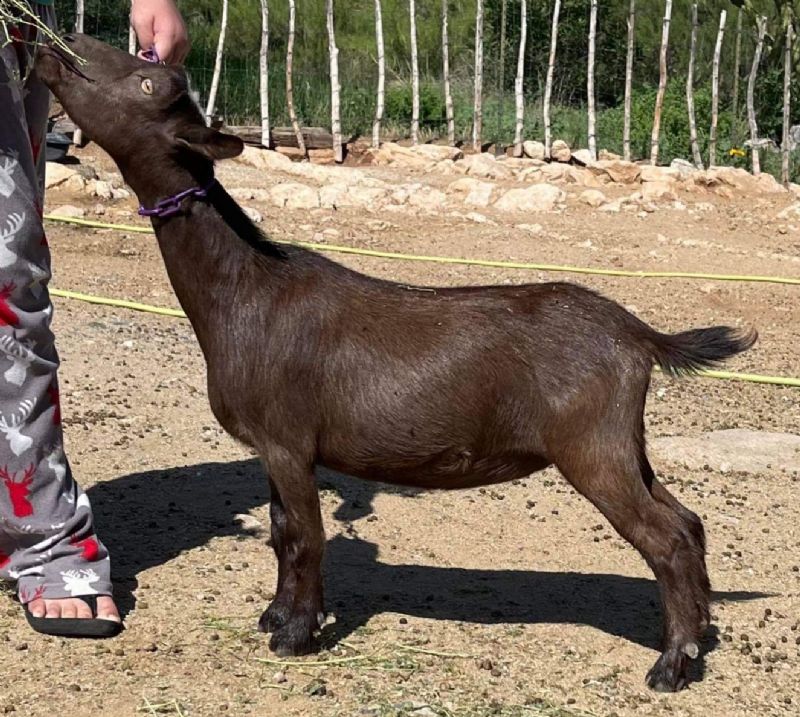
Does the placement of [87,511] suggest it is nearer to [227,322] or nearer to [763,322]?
[227,322]

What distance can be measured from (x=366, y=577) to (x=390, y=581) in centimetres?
9

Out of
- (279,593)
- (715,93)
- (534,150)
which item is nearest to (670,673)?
(279,593)

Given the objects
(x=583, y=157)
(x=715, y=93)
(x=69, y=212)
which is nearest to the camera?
(x=69, y=212)

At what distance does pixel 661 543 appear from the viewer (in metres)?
4.03

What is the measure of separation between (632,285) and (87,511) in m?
7.91

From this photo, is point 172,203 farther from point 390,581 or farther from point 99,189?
point 99,189

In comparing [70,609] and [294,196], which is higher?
[70,609]

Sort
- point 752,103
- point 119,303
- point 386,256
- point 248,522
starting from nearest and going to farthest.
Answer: point 248,522 < point 119,303 < point 386,256 < point 752,103

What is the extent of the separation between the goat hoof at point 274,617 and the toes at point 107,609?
45cm

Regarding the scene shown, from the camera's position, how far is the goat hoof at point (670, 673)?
404 cm

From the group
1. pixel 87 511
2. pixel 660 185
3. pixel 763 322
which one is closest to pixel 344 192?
pixel 660 185

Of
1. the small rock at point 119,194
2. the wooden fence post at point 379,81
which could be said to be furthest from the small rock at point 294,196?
the wooden fence post at point 379,81

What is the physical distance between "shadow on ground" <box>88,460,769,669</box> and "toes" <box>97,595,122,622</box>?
0.19 m

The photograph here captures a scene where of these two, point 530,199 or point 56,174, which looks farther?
point 530,199
